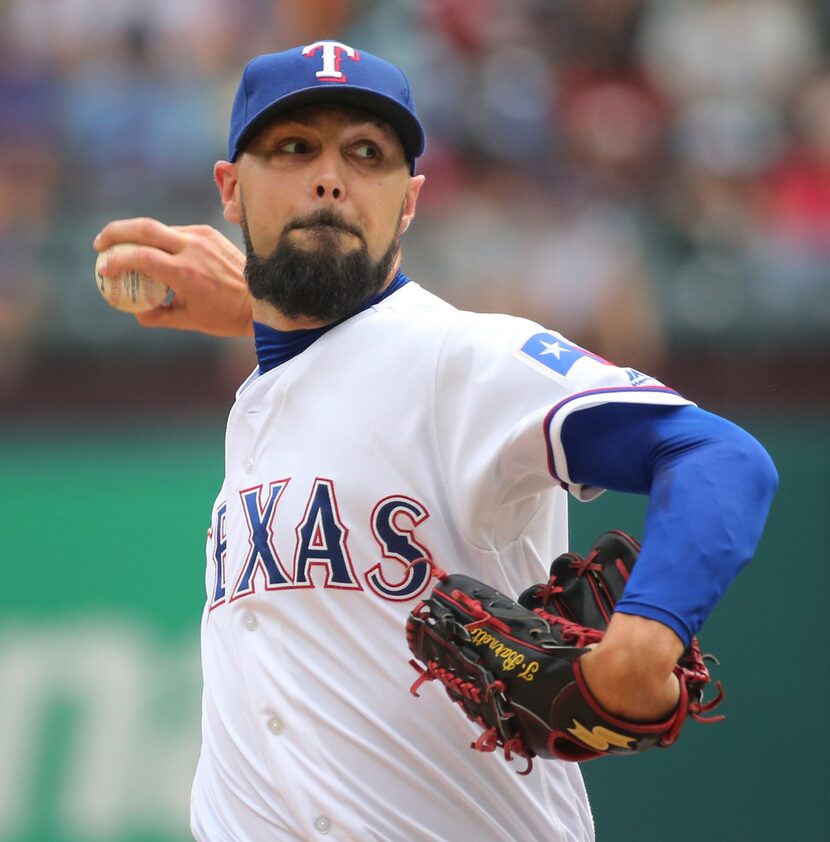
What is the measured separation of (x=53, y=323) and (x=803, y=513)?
307 cm

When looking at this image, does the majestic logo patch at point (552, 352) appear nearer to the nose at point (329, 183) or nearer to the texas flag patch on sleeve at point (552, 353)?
the texas flag patch on sleeve at point (552, 353)

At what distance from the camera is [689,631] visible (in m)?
1.67

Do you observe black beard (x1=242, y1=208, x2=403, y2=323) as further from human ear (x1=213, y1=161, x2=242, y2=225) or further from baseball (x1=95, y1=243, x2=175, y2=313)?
baseball (x1=95, y1=243, x2=175, y2=313)

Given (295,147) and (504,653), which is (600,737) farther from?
(295,147)

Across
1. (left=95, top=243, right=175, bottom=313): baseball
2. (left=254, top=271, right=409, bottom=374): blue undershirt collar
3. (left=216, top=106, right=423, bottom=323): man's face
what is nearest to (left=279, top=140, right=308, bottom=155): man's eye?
(left=216, top=106, right=423, bottom=323): man's face

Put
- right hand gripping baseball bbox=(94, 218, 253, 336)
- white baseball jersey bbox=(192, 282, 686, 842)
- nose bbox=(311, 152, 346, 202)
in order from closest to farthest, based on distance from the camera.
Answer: white baseball jersey bbox=(192, 282, 686, 842) < nose bbox=(311, 152, 346, 202) < right hand gripping baseball bbox=(94, 218, 253, 336)

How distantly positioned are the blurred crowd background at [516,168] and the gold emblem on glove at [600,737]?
3723 mm

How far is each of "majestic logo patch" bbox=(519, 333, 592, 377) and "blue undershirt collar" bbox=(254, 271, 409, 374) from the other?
1.22ft

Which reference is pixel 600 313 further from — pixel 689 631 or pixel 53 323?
pixel 689 631

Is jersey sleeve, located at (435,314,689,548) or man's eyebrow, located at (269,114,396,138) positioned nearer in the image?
jersey sleeve, located at (435,314,689,548)

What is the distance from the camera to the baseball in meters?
2.77

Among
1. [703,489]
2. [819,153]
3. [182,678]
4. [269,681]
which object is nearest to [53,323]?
[182,678]

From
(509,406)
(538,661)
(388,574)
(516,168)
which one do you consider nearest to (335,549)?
(388,574)

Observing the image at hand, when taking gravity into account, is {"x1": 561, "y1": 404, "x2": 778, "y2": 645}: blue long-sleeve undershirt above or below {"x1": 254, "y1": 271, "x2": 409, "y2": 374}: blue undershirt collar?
below
